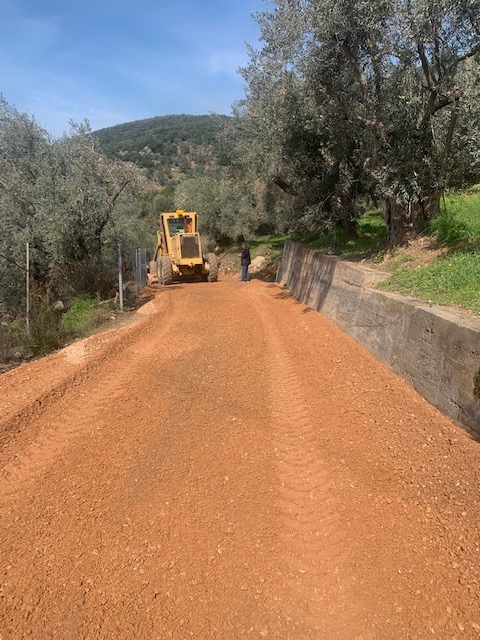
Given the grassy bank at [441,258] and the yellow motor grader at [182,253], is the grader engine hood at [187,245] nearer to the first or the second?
the yellow motor grader at [182,253]

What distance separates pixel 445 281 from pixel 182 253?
12.9m

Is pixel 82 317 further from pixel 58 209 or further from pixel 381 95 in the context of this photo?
pixel 381 95

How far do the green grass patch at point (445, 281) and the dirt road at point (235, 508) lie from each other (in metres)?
1.34

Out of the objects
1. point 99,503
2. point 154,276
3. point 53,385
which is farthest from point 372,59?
point 154,276

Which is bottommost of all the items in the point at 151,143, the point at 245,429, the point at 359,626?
the point at 359,626

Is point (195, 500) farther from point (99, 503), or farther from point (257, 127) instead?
point (257, 127)

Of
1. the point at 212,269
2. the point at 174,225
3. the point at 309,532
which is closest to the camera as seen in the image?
the point at 309,532

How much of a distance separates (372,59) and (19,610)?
411 inches

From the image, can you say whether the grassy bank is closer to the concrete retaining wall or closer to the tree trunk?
the tree trunk

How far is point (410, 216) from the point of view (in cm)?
1021

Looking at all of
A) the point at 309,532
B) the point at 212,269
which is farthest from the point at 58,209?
the point at 309,532

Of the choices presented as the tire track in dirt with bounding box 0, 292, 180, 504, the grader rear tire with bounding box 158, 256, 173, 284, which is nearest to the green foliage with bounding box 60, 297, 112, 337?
the tire track in dirt with bounding box 0, 292, 180, 504

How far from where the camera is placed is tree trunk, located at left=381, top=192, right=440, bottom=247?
10.1 meters

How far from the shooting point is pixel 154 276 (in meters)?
21.2
